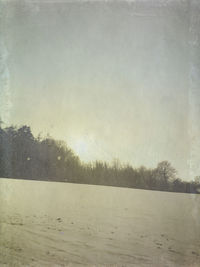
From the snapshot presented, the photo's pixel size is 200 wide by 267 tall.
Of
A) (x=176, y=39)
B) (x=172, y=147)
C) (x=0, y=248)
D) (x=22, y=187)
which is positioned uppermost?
(x=176, y=39)

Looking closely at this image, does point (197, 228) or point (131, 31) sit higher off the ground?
point (131, 31)

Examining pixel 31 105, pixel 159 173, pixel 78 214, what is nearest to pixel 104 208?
pixel 78 214

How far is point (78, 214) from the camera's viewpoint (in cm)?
224

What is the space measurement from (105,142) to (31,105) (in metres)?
0.79

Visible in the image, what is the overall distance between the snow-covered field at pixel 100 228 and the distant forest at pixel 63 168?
0.22ft

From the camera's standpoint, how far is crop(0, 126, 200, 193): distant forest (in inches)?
87.8

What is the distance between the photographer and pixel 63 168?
2.32m

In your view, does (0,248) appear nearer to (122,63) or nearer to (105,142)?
(105,142)

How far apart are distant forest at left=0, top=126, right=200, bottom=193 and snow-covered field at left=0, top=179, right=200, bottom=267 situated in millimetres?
67

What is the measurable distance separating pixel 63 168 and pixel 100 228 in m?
0.63

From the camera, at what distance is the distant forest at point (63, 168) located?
2.23 meters
